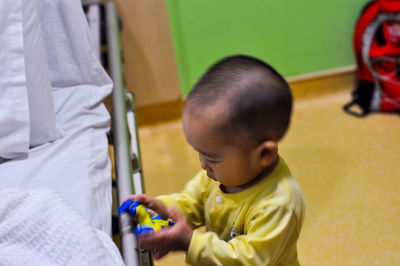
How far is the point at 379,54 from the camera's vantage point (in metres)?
1.89

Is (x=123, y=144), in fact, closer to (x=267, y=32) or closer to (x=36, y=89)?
(x=36, y=89)

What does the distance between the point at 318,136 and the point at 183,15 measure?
812 mm

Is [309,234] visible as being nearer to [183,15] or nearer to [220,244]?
[220,244]

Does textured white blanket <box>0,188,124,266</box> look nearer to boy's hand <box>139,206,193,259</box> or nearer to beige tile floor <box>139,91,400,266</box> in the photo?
boy's hand <box>139,206,193,259</box>

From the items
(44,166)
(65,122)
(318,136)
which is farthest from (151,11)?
(44,166)

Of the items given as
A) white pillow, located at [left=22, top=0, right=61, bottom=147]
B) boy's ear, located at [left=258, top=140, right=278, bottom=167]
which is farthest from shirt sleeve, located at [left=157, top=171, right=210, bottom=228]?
white pillow, located at [left=22, top=0, right=61, bottom=147]

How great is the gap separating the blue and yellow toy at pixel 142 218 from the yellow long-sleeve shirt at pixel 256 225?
6 cm

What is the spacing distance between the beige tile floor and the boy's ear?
0.79m

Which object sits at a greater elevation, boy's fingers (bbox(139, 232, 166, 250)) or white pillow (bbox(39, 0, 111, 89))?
white pillow (bbox(39, 0, 111, 89))

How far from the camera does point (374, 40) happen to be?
1926 mm

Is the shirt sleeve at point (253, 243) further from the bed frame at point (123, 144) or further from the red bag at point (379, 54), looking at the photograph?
the red bag at point (379, 54)

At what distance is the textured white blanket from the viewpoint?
58 centimetres

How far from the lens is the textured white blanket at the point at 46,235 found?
1.90 feet

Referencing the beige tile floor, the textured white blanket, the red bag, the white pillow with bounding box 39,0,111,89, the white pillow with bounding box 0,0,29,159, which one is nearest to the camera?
the textured white blanket
